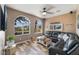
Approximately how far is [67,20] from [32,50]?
2.83 ft

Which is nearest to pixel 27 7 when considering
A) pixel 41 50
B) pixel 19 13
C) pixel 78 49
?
pixel 19 13

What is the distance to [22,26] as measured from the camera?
2.21m

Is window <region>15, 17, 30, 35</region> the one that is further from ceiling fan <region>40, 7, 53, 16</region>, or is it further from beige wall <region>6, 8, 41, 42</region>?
ceiling fan <region>40, 7, 53, 16</region>

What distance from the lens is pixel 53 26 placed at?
2268 mm

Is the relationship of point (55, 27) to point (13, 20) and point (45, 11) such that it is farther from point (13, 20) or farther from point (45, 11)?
point (13, 20)

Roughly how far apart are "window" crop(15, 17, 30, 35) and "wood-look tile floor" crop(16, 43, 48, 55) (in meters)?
0.26

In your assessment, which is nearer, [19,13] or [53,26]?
[19,13]

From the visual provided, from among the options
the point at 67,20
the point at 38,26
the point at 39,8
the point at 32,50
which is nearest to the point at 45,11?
the point at 39,8

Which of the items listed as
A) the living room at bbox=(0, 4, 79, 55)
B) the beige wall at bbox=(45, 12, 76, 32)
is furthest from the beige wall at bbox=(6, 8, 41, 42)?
the beige wall at bbox=(45, 12, 76, 32)

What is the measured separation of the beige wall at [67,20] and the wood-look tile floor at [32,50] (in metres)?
0.48

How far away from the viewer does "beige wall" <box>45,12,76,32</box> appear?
2.18 m

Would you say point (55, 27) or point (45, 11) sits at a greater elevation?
point (45, 11)
